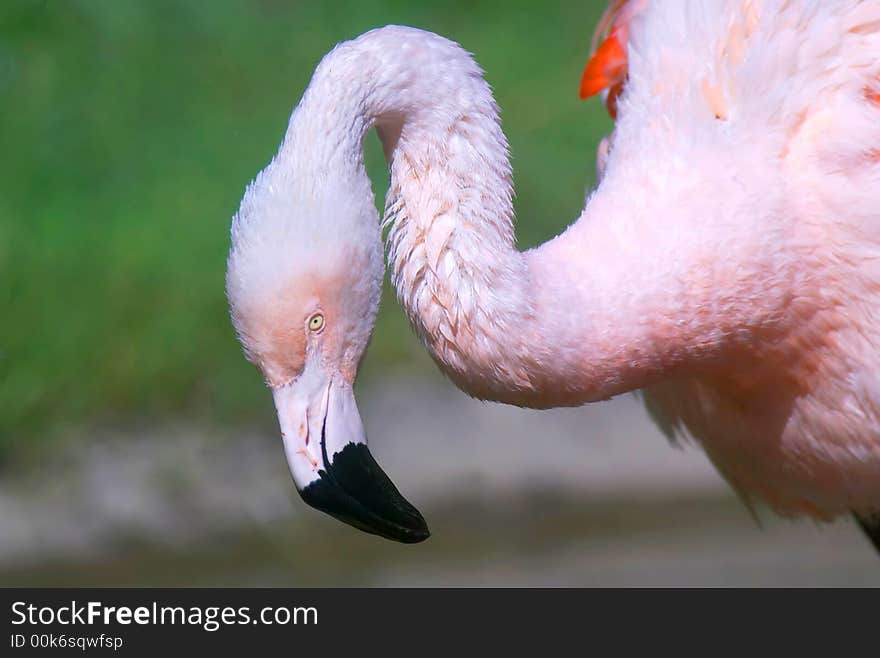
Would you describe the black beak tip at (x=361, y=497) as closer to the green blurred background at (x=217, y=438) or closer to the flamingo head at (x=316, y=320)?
the flamingo head at (x=316, y=320)

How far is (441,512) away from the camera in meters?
4.07

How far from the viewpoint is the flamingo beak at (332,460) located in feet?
6.28

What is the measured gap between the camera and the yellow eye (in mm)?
1881

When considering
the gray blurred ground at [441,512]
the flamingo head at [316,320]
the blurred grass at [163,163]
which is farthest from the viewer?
the blurred grass at [163,163]

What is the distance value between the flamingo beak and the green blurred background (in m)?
2.09

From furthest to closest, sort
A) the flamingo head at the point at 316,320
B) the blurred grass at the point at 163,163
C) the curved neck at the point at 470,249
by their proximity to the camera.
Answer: the blurred grass at the point at 163,163, the curved neck at the point at 470,249, the flamingo head at the point at 316,320

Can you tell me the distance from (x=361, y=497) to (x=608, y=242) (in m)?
0.57

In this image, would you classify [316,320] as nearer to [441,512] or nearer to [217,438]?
[441,512]

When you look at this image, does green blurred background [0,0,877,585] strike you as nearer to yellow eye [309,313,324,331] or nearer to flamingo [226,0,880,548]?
flamingo [226,0,880,548]

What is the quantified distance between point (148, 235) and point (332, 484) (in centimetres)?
339

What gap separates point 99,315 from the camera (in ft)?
15.7

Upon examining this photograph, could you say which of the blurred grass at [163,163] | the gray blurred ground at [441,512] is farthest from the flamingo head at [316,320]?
the blurred grass at [163,163]

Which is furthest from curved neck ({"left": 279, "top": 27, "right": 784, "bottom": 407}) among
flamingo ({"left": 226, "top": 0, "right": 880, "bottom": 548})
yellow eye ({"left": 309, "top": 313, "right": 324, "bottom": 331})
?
yellow eye ({"left": 309, "top": 313, "right": 324, "bottom": 331})
